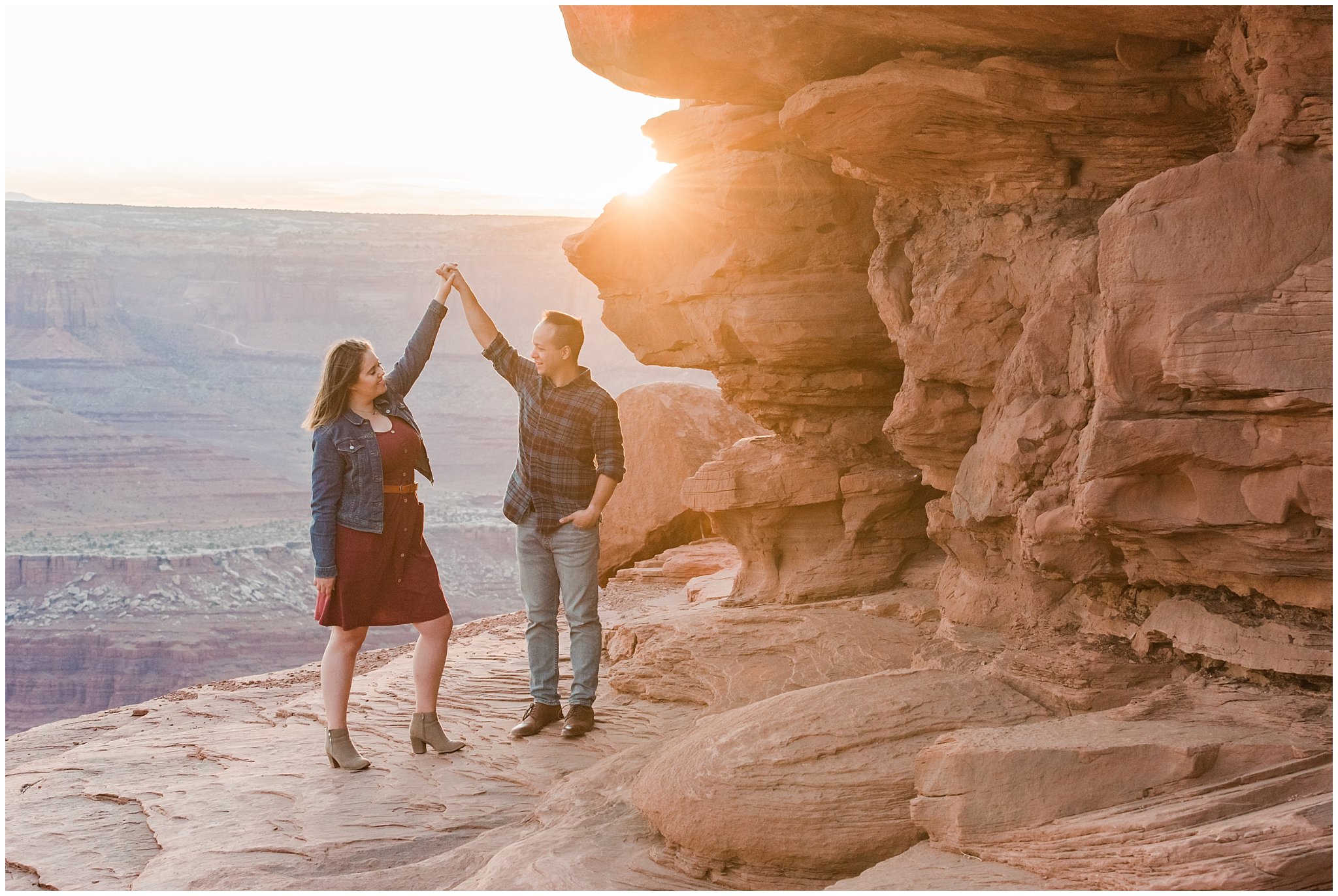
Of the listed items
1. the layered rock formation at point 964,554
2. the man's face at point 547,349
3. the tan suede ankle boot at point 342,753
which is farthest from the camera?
the man's face at point 547,349

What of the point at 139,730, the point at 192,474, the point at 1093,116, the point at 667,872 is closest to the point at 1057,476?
the point at 1093,116

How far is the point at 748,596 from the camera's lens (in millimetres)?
8219

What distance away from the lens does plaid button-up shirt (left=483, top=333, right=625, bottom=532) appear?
5672mm

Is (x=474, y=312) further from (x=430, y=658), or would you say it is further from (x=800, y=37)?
(x=800, y=37)

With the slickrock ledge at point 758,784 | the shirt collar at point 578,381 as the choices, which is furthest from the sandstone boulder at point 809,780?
the shirt collar at point 578,381

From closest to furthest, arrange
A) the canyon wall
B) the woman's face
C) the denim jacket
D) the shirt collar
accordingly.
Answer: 1. the canyon wall
2. the denim jacket
3. the woman's face
4. the shirt collar

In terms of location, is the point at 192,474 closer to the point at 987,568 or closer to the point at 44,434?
the point at 44,434

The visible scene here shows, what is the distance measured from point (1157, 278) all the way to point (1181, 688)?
1.51m

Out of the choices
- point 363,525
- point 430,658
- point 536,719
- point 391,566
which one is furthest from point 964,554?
point 363,525

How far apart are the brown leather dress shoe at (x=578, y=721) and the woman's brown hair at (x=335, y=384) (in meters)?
1.91

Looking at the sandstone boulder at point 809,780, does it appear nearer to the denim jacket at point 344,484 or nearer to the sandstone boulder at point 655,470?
the denim jacket at point 344,484

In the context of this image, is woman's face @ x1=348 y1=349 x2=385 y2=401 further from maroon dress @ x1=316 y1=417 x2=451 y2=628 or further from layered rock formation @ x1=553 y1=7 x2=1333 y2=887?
layered rock formation @ x1=553 y1=7 x2=1333 y2=887

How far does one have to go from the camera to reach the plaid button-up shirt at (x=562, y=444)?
567 centimetres

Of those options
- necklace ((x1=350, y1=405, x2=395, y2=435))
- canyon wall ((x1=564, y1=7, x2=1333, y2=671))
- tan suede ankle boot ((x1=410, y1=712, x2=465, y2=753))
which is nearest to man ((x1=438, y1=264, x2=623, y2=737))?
tan suede ankle boot ((x1=410, y1=712, x2=465, y2=753))
